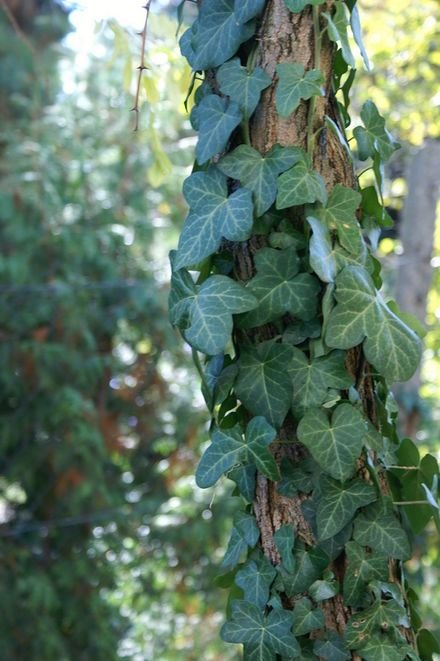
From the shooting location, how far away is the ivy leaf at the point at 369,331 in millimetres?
935

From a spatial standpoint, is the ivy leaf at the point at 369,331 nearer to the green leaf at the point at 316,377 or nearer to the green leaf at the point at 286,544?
the green leaf at the point at 316,377

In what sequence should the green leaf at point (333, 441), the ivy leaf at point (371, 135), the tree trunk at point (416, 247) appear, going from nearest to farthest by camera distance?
the green leaf at point (333, 441) < the ivy leaf at point (371, 135) < the tree trunk at point (416, 247)

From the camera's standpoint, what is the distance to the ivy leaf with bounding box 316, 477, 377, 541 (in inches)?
37.0

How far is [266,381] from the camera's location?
3.13 feet

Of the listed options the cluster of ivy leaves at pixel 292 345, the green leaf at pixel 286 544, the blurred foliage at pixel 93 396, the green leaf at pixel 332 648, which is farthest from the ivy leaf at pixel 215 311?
the blurred foliage at pixel 93 396

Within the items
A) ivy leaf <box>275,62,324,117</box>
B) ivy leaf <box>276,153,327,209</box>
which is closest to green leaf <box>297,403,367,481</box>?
ivy leaf <box>276,153,327,209</box>

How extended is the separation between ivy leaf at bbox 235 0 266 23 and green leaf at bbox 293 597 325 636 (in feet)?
2.10

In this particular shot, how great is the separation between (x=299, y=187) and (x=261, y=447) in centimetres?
28

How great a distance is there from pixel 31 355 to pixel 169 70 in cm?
170

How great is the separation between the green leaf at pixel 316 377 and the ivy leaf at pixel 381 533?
14 cm

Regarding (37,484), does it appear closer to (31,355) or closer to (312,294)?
(31,355)

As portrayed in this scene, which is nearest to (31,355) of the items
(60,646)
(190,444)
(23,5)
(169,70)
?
(190,444)

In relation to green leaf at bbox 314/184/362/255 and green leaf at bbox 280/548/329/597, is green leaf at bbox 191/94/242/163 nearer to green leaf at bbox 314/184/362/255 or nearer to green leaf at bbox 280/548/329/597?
green leaf at bbox 314/184/362/255

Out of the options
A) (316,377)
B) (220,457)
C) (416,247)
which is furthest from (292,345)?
(416,247)
